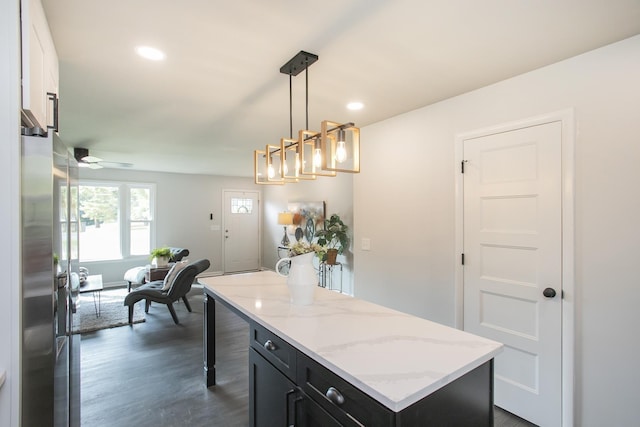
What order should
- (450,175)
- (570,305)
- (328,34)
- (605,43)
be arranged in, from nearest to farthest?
(328,34)
(605,43)
(570,305)
(450,175)

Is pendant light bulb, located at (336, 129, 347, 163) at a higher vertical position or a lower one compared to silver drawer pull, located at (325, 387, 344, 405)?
higher

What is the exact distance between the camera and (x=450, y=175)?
102 inches

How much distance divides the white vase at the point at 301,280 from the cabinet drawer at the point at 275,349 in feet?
0.95

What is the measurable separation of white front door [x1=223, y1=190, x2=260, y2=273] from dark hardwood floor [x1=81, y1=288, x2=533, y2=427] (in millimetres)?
3690

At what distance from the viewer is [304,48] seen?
180 centimetres

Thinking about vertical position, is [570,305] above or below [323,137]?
below

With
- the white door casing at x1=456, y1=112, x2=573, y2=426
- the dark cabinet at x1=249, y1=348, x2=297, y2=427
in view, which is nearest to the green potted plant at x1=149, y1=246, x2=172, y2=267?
the dark cabinet at x1=249, y1=348, x2=297, y2=427

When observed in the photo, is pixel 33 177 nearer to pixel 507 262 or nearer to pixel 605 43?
pixel 507 262

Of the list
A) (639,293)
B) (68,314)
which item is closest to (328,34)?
(68,314)

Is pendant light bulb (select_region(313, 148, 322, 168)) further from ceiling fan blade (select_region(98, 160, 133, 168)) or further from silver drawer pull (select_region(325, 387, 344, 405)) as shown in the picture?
ceiling fan blade (select_region(98, 160, 133, 168))

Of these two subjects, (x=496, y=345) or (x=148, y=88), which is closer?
(x=496, y=345)

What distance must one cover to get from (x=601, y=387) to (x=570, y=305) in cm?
46

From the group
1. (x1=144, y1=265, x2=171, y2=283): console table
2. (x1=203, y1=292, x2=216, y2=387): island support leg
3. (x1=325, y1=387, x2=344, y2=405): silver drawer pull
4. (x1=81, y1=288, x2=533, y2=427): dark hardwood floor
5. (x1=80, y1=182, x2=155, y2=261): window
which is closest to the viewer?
(x1=325, y1=387, x2=344, y2=405): silver drawer pull

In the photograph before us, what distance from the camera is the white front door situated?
7.79 meters
